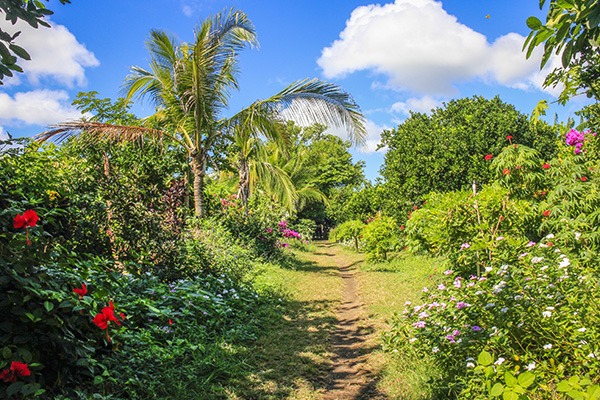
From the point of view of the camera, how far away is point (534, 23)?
1405mm

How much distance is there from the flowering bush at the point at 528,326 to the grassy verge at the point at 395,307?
23cm

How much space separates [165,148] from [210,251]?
3.62m

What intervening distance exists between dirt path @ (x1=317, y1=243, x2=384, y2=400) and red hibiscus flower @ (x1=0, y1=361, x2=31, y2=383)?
241 cm

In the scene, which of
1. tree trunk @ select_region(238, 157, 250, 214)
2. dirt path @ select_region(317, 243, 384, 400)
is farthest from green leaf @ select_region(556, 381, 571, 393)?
tree trunk @ select_region(238, 157, 250, 214)

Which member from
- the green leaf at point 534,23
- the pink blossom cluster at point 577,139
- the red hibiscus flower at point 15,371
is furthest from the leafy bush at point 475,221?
the red hibiscus flower at point 15,371

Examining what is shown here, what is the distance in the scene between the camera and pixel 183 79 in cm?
870

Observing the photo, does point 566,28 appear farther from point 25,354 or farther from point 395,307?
point 395,307

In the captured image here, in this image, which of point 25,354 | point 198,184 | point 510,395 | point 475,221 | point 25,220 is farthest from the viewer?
point 198,184

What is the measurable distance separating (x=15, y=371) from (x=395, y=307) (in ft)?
17.4

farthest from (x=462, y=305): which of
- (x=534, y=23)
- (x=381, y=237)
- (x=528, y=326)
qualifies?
(x=381, y=237)

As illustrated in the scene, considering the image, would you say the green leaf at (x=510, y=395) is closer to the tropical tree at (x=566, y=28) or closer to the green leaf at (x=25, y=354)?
the tropical tree at (x=566, y=28)

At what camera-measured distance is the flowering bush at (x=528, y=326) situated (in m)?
2.39

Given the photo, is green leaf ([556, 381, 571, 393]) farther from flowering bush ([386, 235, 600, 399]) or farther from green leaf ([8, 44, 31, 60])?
green leaf ([8, 44, 31, 60])

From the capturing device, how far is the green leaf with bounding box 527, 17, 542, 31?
1.40m
